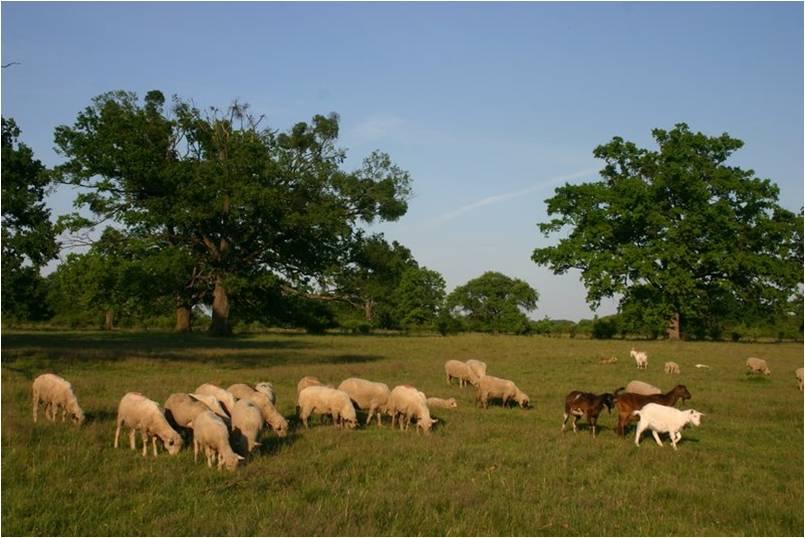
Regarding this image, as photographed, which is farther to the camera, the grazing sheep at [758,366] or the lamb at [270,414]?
the grazing sheep at [758,366]

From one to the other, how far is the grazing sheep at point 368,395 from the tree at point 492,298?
8326 centimetres

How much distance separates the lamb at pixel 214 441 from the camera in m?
9.48

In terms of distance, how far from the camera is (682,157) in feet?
159

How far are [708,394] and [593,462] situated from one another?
10.2 metres

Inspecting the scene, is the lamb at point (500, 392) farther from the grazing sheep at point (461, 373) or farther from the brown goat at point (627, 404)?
the grazing sheep at point (461, 373)

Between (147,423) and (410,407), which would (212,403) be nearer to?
(147,423)

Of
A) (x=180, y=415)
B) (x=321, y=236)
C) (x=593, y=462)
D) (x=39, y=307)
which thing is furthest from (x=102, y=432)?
(x=39, y=307)

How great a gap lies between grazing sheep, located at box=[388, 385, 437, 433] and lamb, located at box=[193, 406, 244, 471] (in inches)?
168

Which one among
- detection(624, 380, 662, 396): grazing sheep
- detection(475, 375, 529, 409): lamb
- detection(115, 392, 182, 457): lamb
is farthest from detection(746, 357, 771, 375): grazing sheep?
detection(115, 392, 182, 457): lamb

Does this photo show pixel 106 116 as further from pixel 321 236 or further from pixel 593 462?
pixel 593 462

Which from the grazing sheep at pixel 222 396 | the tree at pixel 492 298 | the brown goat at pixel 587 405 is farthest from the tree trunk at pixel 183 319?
the tree at pixel 492 298

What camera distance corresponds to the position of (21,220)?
27.1 meters

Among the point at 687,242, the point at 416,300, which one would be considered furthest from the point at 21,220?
the point at 416,300

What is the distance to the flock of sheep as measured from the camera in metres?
10.3
